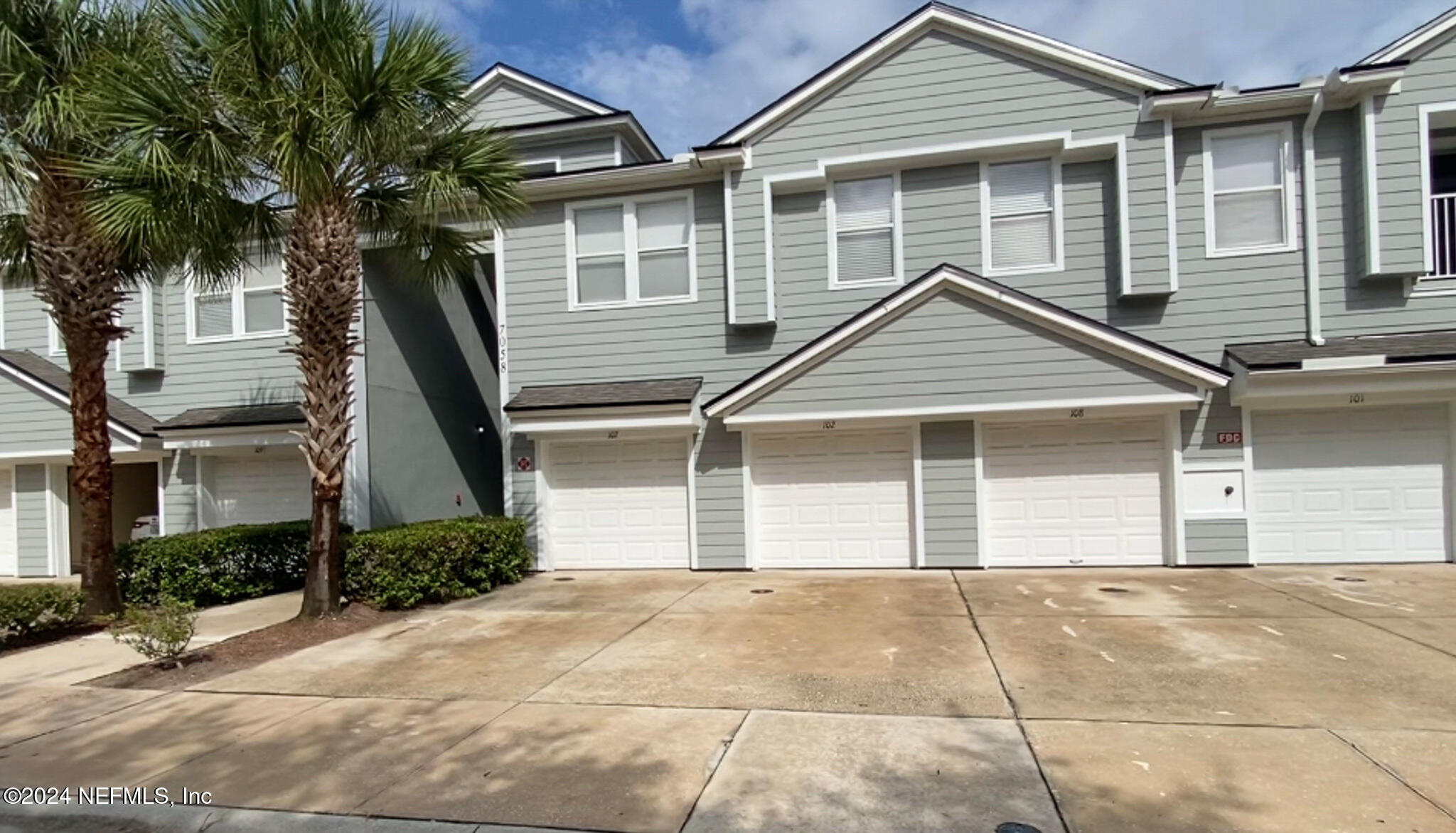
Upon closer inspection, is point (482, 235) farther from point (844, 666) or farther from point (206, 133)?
point (844, 666)

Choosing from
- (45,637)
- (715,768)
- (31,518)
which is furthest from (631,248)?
(31,518)

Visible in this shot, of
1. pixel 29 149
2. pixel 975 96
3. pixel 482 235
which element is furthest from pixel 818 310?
pixel 29 149

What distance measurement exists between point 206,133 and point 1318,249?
13.3 metres

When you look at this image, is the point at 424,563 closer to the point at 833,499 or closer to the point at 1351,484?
the point at 833,499

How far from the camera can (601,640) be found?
7.39 m

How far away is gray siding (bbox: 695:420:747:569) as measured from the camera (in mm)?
11531

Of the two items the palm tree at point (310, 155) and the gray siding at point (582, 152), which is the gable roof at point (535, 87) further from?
the palm tree at point (310, 155)

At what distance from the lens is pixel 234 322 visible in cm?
1316

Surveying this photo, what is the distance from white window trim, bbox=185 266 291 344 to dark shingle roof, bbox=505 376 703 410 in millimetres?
4491

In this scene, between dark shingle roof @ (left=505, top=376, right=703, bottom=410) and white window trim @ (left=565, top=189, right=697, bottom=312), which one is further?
white window trim @ (left=565, top=189, right=697, bottom=312)

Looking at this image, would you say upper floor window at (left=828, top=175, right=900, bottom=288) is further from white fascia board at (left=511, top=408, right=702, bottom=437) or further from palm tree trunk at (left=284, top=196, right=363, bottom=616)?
palm tree trunk at (left=284, top=196, right=363, bottom=616)

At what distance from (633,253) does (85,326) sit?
6.87 m

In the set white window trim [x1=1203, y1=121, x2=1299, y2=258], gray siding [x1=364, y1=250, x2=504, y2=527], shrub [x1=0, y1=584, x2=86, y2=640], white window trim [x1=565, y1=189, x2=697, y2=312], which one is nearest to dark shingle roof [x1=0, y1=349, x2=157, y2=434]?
gray siding [x1=364, y1=250, x2=504, y2=527]

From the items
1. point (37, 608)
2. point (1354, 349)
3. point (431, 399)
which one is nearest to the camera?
point (37, 608)
